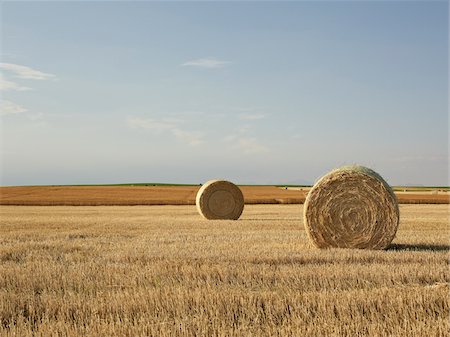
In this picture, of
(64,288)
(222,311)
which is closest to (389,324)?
(222,311)

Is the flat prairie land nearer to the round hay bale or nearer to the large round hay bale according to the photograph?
the large round hay bale

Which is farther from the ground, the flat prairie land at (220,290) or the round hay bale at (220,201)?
the round hay bale at (220,201)

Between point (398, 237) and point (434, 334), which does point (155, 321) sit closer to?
point (434, 334)

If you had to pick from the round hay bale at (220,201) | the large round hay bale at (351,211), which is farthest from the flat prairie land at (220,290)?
the round hay bale at (220,201)

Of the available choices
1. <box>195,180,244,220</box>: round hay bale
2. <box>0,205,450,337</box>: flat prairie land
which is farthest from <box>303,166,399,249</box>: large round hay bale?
<box>195,180,244,220</box>: round hay bale

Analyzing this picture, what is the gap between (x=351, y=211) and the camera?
1171 centimetres

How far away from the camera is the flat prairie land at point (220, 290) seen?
5.24m

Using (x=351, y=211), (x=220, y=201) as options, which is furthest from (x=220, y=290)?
(x=220, y=201)

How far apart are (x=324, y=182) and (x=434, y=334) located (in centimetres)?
705

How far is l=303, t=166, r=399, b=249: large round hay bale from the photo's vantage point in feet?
37.6

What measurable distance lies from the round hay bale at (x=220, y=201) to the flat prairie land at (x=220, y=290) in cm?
1044

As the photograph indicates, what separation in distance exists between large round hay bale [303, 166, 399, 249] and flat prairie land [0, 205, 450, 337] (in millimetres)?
446

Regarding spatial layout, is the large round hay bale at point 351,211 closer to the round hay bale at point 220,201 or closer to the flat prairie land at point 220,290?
the flat prairie land at point 220,290

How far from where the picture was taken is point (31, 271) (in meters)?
8.16
